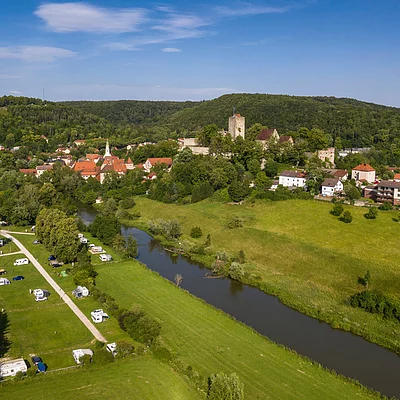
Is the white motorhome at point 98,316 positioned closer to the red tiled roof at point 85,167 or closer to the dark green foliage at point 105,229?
the dark green foliage at point 105,229

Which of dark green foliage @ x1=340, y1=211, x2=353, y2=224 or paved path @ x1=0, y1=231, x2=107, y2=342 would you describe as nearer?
paved path @ x1=0, y1=231, x2=107, y2=342

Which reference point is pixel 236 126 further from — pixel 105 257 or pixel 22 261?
pixel 22 261

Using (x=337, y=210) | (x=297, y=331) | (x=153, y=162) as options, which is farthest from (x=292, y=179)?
(x=297, y=331)

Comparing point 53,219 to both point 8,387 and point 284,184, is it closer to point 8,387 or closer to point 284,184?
point 8,387

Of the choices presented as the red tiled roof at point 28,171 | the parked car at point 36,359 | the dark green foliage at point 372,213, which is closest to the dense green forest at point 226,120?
the red tiled roof at point 28,171

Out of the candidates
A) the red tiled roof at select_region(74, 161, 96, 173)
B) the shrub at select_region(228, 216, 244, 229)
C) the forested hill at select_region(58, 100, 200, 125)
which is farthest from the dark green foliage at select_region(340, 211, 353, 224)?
the forested hill at select_region(58, 100, 200, 125)

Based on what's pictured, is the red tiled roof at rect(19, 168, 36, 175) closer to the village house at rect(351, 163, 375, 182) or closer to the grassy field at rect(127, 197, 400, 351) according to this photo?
the grassy field at rect(127, 197, 400, 351)
